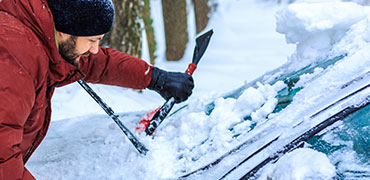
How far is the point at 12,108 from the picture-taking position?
124 cm

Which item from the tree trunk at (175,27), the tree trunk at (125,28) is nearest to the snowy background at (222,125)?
the tree trunk at (125,28)

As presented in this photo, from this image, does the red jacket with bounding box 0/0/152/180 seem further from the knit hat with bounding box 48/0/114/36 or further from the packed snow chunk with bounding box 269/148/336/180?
the packed snow chunk with bounding box 269/148/336/180

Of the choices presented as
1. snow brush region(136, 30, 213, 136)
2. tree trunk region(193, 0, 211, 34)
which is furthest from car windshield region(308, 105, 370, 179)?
tree trunk region(193, 0, 211, 34)

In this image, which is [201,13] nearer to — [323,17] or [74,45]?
[323,17]

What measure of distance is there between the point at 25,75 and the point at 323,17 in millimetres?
1643

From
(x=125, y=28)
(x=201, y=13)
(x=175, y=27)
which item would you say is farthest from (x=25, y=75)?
(x=201, y=13)

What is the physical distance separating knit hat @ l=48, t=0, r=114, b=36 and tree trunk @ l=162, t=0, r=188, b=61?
619 cm

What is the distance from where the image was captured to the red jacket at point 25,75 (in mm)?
1240

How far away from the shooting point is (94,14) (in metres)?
1.55

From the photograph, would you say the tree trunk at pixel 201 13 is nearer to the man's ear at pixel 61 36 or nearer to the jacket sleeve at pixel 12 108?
the man's ear at pixel 61 36

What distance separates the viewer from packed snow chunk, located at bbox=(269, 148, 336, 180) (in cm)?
125

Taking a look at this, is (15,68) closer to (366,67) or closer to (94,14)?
(94,14)

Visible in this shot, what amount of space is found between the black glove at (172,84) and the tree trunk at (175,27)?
548cm

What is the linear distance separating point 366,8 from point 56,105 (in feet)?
8.84
